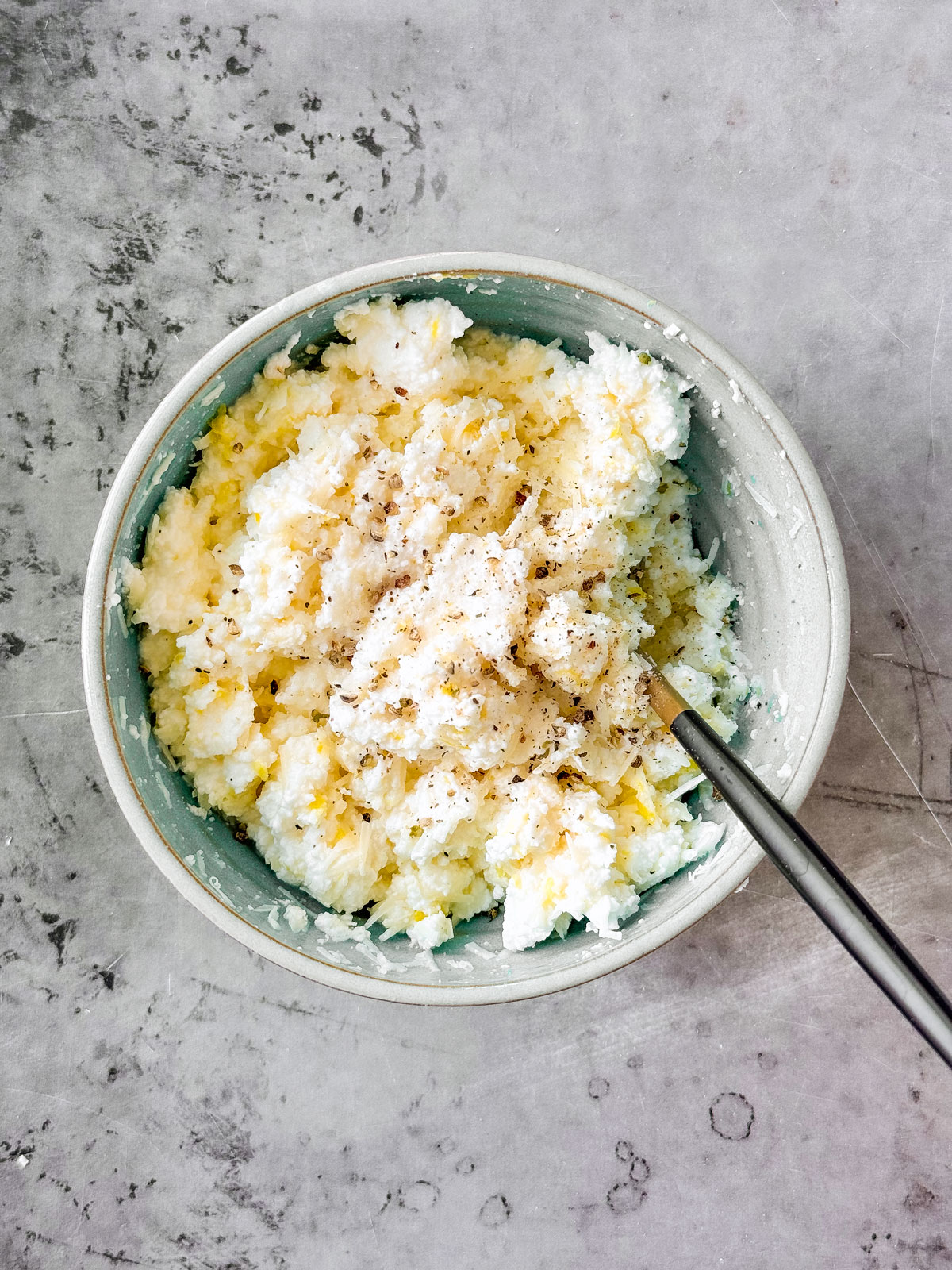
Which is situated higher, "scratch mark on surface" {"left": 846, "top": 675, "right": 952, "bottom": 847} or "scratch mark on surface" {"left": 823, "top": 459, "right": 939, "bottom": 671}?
"scratch mark on surface" {"left": 823, "top": 459, "right": 939, "bottom": 671}

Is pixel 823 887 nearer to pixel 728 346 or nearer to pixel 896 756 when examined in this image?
pixel 896 756

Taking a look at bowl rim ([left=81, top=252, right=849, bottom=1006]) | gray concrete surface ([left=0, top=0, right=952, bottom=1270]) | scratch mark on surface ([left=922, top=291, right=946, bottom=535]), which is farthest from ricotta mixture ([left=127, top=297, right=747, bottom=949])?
scratch mark on surface ([left=922, top=291, right=946, bottom=535])

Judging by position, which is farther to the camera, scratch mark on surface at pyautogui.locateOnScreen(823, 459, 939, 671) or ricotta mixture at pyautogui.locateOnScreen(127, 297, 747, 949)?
scratch mark on surface at pyautogui.locateOnScreen(823, 459, 939, 671)

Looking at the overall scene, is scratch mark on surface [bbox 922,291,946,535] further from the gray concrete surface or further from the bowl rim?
the bowl rim

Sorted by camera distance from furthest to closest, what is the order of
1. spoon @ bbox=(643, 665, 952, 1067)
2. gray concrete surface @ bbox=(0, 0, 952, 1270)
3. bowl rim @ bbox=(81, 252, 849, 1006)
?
gray concrete surface @ bbox=(0, 0, 952, 1270) → bowl rim @ bbox=(81, 252, 849, 1006) → spoon @ bbox=(643, 665, 952, 1067)

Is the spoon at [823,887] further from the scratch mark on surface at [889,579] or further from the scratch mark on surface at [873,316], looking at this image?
the scratch mark on surface at [873,316]

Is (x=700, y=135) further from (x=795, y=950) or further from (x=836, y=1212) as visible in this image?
(x=836, y=1212)
